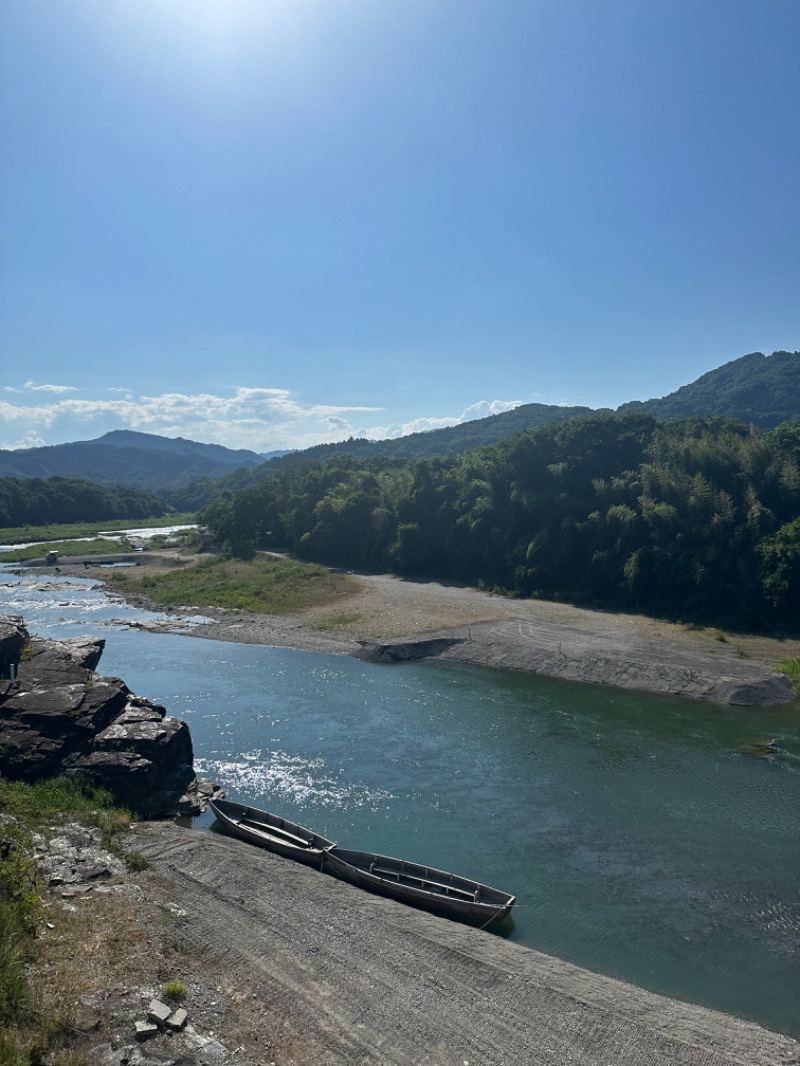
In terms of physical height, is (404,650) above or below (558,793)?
above

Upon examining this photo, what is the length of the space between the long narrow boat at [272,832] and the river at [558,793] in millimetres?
1220

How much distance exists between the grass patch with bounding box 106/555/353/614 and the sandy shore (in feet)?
10.6

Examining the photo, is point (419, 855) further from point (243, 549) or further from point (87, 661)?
point (243, 549)

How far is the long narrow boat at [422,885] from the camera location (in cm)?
1897

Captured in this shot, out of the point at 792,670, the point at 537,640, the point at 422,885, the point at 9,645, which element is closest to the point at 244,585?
the point at 537,640

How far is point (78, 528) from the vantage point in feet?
509

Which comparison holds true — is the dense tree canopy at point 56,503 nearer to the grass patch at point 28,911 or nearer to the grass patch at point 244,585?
the grass patch at point 244,585

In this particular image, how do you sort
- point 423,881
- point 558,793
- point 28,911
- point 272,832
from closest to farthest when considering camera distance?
point 28,911
point 423,881
point 272,832
point 558,793

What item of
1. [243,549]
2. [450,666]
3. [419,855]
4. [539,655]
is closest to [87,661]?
[419,855]

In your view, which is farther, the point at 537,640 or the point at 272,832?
the point at 537,640

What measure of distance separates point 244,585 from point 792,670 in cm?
5123

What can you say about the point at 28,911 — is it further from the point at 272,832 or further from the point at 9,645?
the point at 9,645

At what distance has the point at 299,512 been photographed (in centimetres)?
9781

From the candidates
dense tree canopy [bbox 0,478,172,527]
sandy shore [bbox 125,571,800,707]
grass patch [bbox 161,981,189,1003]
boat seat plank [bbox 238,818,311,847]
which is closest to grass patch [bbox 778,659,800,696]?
sandy shore [bbox 125,571,800,707]
